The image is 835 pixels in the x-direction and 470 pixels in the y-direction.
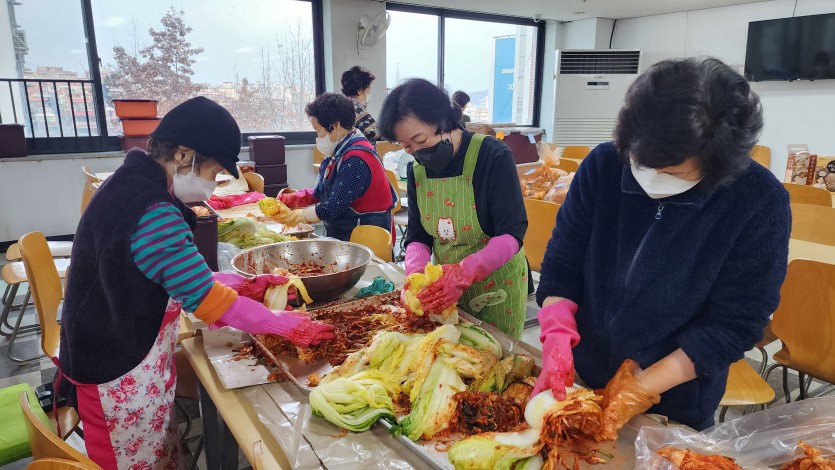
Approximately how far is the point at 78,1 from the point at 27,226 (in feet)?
8.97

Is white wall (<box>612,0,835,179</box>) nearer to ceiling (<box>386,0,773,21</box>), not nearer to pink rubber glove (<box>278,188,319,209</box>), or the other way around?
ceiling (<box>386,0,773,21</box>)

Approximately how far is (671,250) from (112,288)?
1.50m

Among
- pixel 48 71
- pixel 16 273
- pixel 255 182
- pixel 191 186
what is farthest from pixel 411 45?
pixel 191 186

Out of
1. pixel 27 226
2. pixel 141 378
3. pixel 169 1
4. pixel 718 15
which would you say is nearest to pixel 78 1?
pixel 169 1

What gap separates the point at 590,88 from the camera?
30.9 ft

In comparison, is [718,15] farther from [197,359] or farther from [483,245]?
[197,359]

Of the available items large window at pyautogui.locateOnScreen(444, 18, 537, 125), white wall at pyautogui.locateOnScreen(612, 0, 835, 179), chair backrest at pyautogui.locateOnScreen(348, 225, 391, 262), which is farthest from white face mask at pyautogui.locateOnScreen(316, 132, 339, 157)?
white wall at pyautogui.locateOnScreen(612, 0, 835, 179)

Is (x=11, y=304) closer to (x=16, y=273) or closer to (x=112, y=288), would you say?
(x=16, y=273)

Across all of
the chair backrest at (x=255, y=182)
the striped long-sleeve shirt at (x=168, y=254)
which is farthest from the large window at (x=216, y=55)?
the striped long-sleeve shirt at (x=168, y=254)

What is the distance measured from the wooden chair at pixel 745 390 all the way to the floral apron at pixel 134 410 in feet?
7.09

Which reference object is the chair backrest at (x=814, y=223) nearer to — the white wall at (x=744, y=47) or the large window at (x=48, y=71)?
the white wall at (x=744, y=47)

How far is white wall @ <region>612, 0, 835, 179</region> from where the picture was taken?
740 centimetres

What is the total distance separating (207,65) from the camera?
6.82m

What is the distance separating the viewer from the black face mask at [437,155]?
1.94 meters
